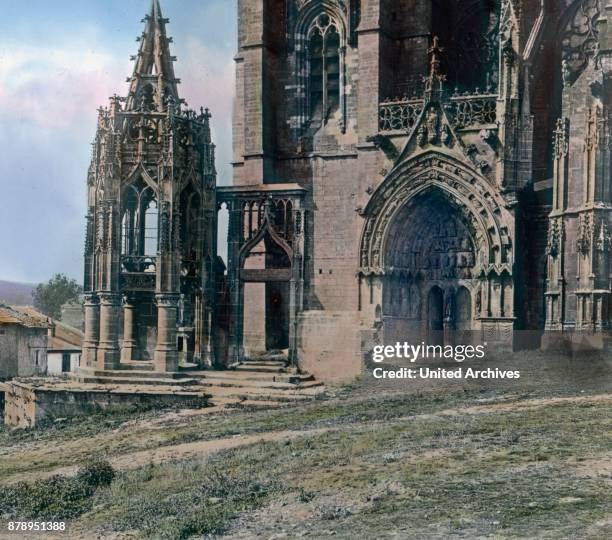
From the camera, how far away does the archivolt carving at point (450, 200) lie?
88.7ft

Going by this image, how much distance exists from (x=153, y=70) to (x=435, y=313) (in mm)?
10543

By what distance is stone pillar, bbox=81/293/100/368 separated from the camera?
28.0 metres

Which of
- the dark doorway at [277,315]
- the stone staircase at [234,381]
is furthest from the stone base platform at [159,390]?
the dark doorway at [277,315]

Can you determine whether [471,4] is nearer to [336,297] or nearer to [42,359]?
[336,297]

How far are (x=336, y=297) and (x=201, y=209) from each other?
15.3ft

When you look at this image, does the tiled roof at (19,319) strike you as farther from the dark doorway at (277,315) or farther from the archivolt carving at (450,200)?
the archivolt carving at (450,200)

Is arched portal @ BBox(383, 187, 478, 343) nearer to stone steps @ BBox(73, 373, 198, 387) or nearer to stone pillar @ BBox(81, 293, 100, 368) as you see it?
stone steps @ BBox(73, 373, 198, 387)

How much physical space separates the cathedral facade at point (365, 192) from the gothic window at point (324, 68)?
0.06 meters

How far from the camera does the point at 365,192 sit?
29.3 m

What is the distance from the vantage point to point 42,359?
148 feet

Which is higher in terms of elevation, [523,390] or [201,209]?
[201,209]

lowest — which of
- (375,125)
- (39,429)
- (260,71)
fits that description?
(39,429)

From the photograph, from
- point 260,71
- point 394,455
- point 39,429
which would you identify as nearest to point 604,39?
point 260,71

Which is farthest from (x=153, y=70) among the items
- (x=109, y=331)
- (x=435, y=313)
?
(x=435, y=313)
